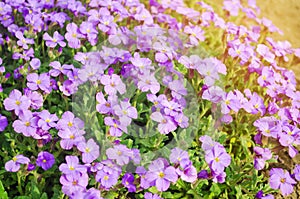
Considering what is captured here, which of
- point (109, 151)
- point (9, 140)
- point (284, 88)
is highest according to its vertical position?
point (284, 88)

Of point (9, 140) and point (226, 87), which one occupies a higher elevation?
point (226, 87)

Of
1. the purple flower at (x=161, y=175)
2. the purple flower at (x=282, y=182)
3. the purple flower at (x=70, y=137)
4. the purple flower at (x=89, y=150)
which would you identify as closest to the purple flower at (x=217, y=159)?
the purple flower at (x=161, y=175)

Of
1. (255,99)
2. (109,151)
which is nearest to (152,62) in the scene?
(255,99)

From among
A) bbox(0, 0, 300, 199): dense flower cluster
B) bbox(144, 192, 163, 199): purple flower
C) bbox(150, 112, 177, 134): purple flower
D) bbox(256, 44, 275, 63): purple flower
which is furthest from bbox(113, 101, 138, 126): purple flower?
bbox(256, 44, 275, 63): purple flower

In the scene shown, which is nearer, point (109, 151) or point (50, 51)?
point (109, 151)

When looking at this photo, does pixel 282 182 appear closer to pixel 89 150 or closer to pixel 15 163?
pixel 89 150

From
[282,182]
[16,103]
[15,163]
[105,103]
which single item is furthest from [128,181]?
[282,182]

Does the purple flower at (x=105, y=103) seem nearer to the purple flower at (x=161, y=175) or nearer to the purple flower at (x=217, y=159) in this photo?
the purple flower at (x=161, y=175)

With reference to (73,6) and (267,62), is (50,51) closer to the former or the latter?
(73,6)
